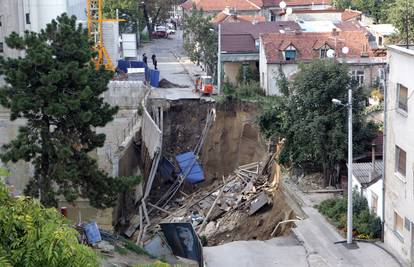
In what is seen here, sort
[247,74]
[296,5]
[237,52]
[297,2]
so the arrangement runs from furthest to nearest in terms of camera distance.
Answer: [297,2] → [296,5] → [237,52] → [247,74]

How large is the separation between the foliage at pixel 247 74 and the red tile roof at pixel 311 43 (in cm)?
246

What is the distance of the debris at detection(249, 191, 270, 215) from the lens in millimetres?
32094

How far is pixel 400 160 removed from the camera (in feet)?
75.9

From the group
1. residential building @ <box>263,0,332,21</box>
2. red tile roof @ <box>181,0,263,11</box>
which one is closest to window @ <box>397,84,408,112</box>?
residential building @ <box>263,0,332,21</box>

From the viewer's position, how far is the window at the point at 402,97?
22531 millimetres

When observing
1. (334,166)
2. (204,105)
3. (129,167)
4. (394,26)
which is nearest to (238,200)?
(334,166)

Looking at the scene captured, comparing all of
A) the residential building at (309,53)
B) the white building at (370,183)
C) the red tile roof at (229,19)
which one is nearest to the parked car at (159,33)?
the red tile roof at (229,19)

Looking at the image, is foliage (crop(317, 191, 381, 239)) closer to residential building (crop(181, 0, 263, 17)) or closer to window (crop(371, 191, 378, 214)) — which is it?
window (crop(371, 191, 378, 214))

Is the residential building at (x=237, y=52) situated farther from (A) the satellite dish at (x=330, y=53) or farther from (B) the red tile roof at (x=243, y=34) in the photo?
(A) the satellite dish at (x=330, y=53)

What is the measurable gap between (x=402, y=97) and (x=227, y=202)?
13597mm

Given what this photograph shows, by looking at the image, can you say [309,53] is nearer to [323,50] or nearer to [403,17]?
[323,50]

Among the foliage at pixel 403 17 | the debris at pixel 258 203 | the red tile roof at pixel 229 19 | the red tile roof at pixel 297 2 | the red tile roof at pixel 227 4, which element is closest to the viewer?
the debris at pixel 258 203

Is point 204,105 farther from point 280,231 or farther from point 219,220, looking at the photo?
point 280,231

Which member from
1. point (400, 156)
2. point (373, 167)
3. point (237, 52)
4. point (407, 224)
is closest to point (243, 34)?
point (237, 52)
